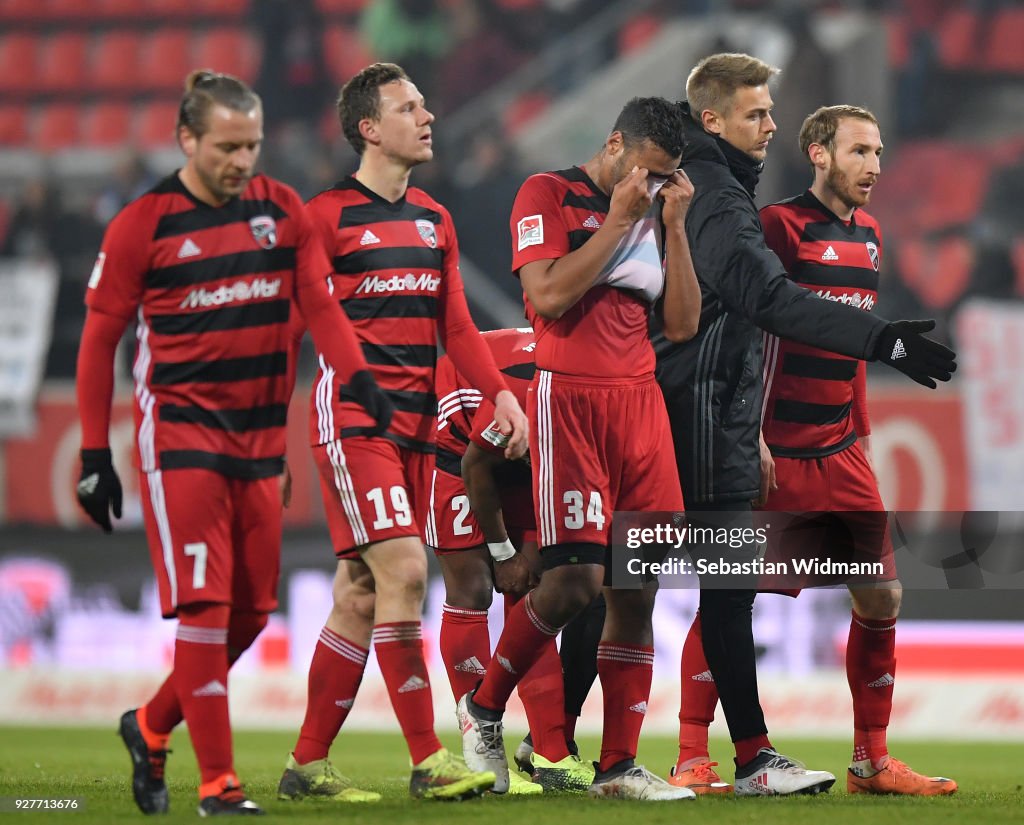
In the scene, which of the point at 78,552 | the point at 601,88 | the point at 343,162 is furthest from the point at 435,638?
the point at 601,88

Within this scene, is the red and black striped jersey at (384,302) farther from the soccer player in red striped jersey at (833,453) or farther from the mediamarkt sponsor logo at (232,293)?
the soccer player in red striped jersey at (833,453)

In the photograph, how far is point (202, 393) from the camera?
4.19m

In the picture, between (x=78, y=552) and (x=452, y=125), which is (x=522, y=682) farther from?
(x=452, y=125)

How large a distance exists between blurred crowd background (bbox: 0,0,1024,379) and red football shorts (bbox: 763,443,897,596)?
6639 mm

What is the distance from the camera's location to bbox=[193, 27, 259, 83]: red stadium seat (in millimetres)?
13234

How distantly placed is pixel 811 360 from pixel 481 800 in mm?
1941

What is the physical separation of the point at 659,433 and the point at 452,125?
8.53m

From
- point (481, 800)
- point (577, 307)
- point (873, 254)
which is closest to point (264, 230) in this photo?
point (577, 307)

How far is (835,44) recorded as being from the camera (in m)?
12.6

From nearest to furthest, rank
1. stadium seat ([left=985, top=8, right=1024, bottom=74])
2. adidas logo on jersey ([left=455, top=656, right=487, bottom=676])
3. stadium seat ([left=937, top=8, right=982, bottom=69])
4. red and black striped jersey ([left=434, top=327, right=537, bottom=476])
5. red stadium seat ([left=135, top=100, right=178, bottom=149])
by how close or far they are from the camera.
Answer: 1. adidas logo on jersey ([left=455, top=656, right=487, bottom=676])
2. red and black striped jersey ([left=434, top=327, right=537, bottom=476])
3. stadium seat ([left=937, top=8, right=982, bottom=69])
4. stadium seat ([left=985, top=8, right=1024, bottom=74])
5. red stadium seat ([left=135, top=100, right=178, bottom=149])

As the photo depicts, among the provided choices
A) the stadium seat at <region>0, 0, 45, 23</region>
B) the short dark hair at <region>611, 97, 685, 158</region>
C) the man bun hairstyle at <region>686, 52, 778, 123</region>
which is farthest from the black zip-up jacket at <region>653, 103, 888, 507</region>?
the stadium seat at <region>0, 0, 45, 23</region>

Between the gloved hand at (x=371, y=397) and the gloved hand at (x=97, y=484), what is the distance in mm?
710

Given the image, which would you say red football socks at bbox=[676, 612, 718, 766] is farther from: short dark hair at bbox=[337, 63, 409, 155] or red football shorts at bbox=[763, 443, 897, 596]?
short dark hair at bbox=[337, 63, 409, 155]

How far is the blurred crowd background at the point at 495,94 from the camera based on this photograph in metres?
12.2
